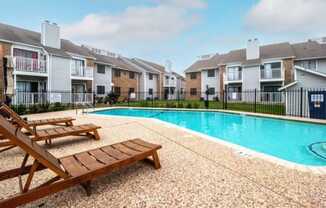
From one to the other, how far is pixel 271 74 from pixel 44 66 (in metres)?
26.7

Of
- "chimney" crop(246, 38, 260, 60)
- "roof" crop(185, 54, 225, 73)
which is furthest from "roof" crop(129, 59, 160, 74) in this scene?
"chimney" crop(246, 38, 260, 60)

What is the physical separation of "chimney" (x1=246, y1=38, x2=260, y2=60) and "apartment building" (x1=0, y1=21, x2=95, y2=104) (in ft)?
71.2

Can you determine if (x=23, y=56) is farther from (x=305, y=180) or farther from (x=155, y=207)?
(x=305, y=180)

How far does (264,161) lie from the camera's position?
4.15m

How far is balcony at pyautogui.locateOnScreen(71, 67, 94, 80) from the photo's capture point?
21.2 metres

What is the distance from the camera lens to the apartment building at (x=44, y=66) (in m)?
16.3

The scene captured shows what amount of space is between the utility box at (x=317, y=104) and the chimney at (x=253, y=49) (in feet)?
52.3

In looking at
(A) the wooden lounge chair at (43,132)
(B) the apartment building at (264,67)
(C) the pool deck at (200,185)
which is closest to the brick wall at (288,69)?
(B) the apartment building at (264,67)

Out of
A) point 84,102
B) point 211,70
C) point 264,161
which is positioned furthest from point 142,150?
point 211,70

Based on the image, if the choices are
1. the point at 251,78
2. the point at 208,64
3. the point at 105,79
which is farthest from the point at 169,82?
the point at 251,78

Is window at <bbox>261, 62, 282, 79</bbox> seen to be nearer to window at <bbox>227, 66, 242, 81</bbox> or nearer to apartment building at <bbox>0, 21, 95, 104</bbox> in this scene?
window at <bbox>227, 66, 242, 81</bbox>

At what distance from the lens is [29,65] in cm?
1692

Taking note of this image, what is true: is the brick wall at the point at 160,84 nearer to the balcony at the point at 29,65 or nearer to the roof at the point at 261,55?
the roof at the point at 261,55

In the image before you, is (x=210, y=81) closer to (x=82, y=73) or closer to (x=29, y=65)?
(x=82, y=73)
